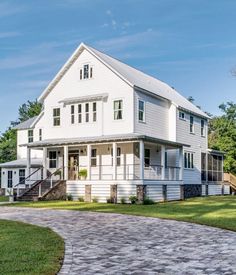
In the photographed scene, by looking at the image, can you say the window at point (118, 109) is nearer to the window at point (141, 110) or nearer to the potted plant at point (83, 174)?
the window at point (141, 110)

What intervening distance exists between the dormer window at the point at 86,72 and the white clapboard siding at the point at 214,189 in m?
15.2

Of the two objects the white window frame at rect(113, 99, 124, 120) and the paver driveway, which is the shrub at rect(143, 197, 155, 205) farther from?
the paver driveway

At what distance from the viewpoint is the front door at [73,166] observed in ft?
99.8

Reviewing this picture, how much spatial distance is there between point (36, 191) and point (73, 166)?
12.7ft

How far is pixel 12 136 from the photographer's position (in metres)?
69.0

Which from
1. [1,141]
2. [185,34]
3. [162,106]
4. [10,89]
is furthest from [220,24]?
[1,141]

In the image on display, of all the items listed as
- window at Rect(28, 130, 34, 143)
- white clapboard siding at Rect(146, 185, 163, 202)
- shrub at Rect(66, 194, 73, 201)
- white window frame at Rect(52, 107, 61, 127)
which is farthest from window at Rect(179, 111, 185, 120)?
window at Rect(28, 130, 34, 143)

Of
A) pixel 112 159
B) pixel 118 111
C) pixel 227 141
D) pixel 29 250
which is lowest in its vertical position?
pixel 29 250

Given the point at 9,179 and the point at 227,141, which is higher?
the point at 227,141

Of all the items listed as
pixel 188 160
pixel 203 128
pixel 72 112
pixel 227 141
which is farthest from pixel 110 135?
pixel 227 141

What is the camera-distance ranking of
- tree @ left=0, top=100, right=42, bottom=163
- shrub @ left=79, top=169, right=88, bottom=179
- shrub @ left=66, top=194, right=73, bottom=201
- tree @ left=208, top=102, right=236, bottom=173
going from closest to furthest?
shrub @ left=66, top=194, right=73, bottom=201
shrub @ left=79, top=169, right=88, bottom=179
tree @ left=208, top=102, right=236, bottom=173
tree @ left=0, top=100, right=42, bottom=163

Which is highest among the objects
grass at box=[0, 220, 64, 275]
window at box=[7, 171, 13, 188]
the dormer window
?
the dormer window

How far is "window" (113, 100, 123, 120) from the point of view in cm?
2833

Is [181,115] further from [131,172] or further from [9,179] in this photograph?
[9,179]
